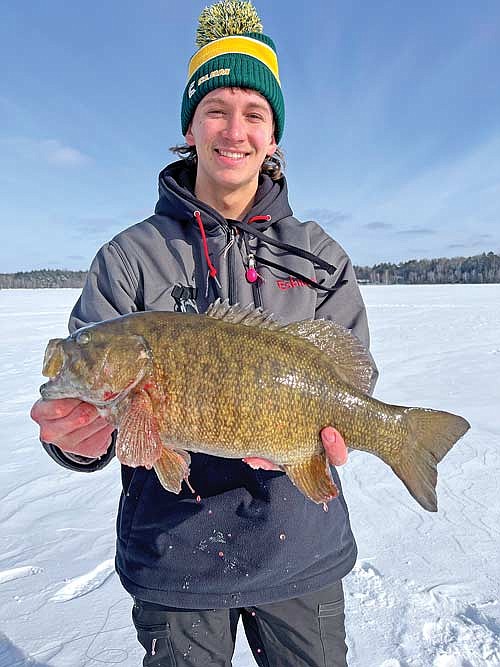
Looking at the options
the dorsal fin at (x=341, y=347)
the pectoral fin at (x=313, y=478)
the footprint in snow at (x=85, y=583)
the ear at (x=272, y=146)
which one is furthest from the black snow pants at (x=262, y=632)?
the ear at (x=272, y=146)

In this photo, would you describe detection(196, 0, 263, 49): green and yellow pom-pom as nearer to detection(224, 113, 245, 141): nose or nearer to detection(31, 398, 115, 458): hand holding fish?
detection(224, 113, 245, 141): nose

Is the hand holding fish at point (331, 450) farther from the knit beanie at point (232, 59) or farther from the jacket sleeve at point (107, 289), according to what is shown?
the knit beanie at point (232, 59)

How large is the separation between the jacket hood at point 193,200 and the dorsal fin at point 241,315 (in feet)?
1.53

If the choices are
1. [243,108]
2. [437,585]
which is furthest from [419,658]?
[243,108]

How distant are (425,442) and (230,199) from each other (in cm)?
142

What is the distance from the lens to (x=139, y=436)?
1850mm

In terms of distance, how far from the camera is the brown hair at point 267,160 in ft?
8.84

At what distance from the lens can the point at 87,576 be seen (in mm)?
3365

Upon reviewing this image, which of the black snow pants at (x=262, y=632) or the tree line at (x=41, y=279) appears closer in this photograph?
the black snow pants at (x=262, y=632)

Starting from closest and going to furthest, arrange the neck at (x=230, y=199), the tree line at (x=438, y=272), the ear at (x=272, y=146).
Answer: the neck at (x=230, y=199)
the ear at (x=272, y=146)
the tree line at (x=438, y=272)

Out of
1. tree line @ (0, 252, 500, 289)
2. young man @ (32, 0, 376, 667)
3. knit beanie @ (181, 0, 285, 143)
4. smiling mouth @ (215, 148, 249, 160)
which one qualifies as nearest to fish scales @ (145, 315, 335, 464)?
young man @ (32, 0, 376, 667)

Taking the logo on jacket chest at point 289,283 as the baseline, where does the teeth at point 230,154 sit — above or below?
above

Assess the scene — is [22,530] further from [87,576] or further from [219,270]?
[219,270]

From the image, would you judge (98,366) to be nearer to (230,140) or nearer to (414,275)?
(230,140)
